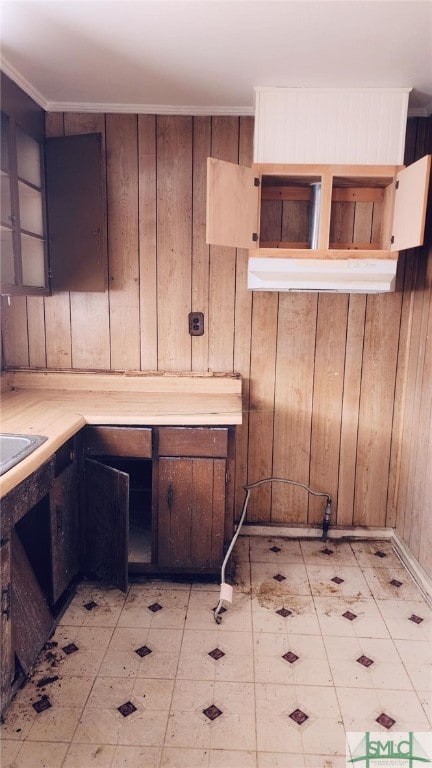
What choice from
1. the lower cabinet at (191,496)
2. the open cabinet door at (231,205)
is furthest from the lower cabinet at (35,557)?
the open cabinet door at (231,205)

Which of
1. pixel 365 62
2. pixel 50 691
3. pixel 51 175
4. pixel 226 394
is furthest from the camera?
pixel 226 394

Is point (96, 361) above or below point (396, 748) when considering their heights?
above

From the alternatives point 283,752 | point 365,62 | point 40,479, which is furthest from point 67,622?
point 365,62

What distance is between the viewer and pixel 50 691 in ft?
6.33

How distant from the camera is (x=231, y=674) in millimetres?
2029

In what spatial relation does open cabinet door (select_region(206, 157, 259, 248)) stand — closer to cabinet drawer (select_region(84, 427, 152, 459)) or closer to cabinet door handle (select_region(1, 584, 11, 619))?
cabinet drawer (select_region(84, 427, 152, 459))

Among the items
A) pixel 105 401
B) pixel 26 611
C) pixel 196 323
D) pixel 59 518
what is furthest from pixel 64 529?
pixel 196 323

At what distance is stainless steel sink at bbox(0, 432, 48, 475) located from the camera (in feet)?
6.44

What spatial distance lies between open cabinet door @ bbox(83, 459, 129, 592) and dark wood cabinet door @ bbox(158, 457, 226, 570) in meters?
0.22

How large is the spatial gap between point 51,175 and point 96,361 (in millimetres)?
998

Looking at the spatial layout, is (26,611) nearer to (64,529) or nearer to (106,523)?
(64,529)

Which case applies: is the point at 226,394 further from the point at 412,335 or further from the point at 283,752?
the point at 283,752

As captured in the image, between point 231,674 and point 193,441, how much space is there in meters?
0.98

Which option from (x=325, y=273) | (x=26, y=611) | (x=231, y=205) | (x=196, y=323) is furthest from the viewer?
(x=196, y=323)
